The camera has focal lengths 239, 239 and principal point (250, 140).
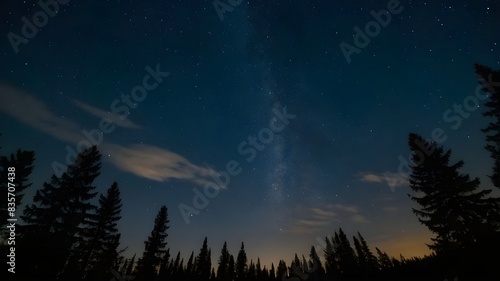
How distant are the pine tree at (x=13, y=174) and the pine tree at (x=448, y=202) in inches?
1410

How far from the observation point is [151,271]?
120 feet

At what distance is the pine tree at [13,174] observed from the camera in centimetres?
2267

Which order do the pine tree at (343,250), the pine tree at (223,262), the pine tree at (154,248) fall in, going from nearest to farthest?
the pine tree at (154,248)
the pine tree at (343,250)
the pine tree at (223,262)

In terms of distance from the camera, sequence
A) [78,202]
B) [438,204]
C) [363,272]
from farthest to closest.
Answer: [78,202], [438,204], [363,272]

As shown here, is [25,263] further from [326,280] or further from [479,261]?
[479,261]

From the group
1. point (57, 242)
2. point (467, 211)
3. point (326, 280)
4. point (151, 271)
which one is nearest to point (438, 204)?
point (467, 211)

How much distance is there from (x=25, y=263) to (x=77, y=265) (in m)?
6.73

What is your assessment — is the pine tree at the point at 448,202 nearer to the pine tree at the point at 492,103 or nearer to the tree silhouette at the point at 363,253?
the pine tree at the point at 492,103

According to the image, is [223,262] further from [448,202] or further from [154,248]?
[448,202]

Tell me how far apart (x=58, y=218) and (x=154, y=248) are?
21.1 m

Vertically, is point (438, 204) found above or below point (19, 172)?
below

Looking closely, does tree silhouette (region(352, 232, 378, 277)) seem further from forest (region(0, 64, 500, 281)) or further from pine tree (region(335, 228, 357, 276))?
forest (region(0, 64, 500, 281))

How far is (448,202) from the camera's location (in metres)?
18.1

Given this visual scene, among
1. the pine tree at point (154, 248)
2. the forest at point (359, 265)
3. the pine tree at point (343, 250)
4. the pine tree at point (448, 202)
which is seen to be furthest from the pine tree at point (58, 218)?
the pine tree at point (343, 250)
